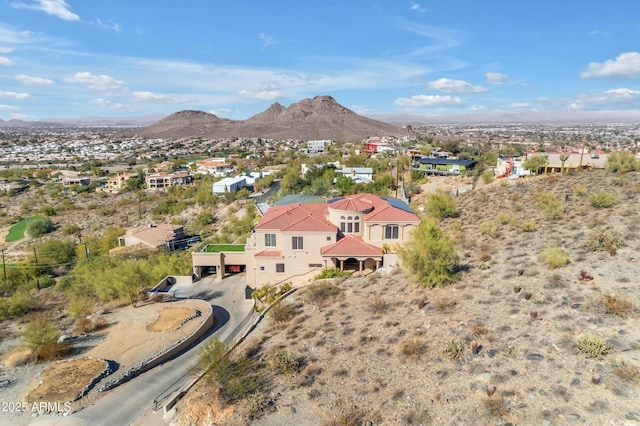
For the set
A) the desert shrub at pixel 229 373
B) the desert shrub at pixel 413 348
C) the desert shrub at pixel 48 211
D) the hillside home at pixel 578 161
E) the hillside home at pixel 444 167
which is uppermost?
the hillside home at pixel 578 161

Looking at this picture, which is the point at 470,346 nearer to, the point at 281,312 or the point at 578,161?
the point at 281,312

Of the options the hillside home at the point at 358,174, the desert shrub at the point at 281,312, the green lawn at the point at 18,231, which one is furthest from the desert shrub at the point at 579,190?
the green lawn at the point at 18,231

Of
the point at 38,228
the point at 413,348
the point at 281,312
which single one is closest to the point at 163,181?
the point at 38,228

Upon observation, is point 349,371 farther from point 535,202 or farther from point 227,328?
point 535,202

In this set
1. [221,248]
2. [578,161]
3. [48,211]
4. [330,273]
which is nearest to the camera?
[330,273]

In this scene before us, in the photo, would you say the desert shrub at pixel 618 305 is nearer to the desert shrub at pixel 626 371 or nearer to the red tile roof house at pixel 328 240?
the desert shrub at pixel 626 371

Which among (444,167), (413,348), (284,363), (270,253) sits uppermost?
(444,167)
